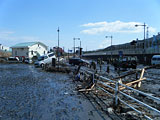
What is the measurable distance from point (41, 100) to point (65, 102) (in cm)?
118

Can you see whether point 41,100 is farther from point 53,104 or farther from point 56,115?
point 56,115

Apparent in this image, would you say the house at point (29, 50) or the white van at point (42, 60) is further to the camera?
the house at point (29, 50)

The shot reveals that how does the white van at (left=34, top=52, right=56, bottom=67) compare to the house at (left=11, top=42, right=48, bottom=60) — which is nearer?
the white van at (left=34, top=52, right=56, bottom=67)

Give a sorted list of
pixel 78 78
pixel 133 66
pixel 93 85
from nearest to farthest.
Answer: pixel 93 85 → pixel 78 78 → pixel 133 66

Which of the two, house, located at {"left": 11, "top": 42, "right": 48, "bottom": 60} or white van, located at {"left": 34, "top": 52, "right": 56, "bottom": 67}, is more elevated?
house, located at {"left": 11, "top": 42, "right": 48, "bottom": 60}

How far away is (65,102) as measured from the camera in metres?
7.37

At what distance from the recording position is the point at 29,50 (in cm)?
5641

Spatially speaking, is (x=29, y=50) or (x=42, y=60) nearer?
(x=42, y=60)

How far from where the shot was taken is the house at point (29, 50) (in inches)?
2219

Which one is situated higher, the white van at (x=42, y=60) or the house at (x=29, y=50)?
the house at (x=29, y=50)

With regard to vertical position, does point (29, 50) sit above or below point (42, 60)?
above

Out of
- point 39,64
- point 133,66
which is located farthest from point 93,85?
point 39,64

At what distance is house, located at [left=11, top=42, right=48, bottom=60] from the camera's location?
185ft

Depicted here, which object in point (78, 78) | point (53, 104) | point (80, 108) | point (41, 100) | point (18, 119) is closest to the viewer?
point (18, 119)
